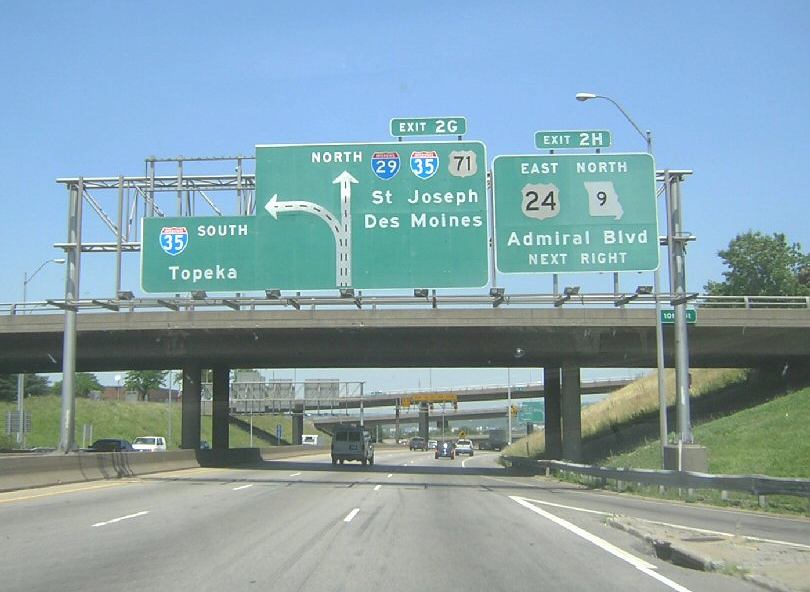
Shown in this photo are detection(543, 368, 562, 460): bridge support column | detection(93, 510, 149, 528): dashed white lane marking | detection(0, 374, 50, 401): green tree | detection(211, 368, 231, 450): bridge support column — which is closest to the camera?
detection(93, 510, 149, 528): dashed white lane marking

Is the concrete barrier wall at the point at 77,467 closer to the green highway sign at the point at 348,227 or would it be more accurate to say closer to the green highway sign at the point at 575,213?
the green highway sign at the point at 348,227

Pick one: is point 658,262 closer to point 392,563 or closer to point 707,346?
point 392,563

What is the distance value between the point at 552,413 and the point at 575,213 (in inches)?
1104

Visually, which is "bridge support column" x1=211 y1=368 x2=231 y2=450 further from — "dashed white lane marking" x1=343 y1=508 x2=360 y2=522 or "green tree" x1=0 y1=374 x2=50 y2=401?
"green tree" x1=0 y1=374 x2=50 y2=401

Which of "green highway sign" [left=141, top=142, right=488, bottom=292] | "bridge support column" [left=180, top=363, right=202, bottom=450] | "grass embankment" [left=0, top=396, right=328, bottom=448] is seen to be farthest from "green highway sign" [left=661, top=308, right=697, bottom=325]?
"grass embankment" [left=0, top=396, right=328, bottom=448]

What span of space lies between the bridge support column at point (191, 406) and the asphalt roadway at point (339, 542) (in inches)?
948

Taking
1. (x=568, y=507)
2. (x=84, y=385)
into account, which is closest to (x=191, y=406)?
(x=568, y=507)

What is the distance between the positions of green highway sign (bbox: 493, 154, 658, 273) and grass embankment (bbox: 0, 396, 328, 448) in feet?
165

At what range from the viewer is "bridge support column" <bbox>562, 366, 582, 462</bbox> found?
146 feet

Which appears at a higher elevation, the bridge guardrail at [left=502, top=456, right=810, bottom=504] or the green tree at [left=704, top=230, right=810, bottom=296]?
the green tree at [left=704, top=230, right=810, bottom=296]

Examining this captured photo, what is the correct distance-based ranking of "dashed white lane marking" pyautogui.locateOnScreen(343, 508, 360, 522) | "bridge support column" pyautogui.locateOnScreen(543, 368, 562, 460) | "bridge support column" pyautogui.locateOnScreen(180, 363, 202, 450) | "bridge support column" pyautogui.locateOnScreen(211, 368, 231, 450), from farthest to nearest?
"bridge support column" pyautogui.locateOnScreen(211, 368, 231, 450) < "bridge support column" pyautogui.locateOnScreen(543, 368, 562, 460) < "bridge support column" pyautogui.locateOnScreen(180, 363, 202, 450) < "dashed white lane marking" pyautogui.locateOnScreen(343, 508, 360, 522)

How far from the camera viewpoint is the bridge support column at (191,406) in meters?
48.9

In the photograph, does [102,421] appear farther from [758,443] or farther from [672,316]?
[672,316]

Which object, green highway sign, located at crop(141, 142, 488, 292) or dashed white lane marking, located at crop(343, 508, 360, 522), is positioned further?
green highway sign, located at crop(141, 142, 488, 292)
